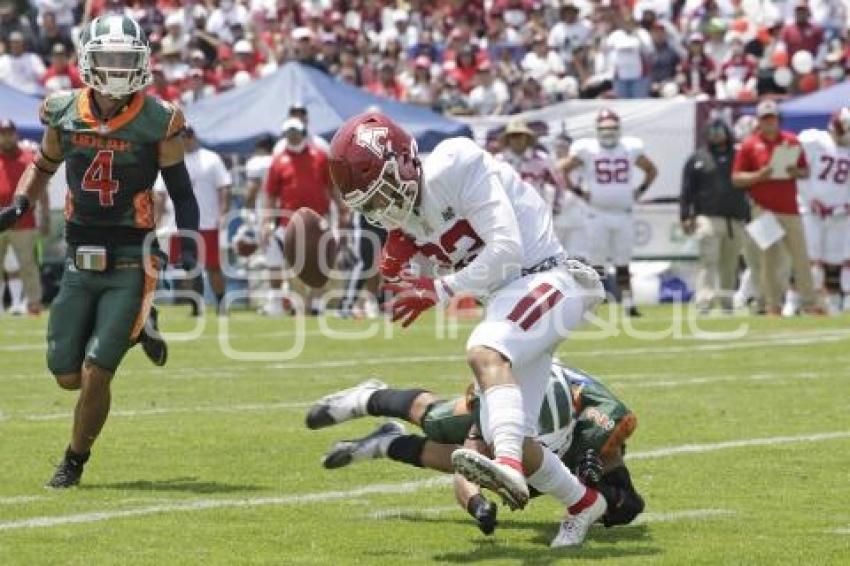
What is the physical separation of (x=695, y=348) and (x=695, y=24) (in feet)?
37.0

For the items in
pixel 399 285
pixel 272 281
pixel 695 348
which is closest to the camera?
pixel 399 285

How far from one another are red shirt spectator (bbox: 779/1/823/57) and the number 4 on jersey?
1639 centimetres

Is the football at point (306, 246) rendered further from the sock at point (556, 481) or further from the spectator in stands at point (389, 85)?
the spectator in stands at point (389, 85)

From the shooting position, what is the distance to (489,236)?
580 cm

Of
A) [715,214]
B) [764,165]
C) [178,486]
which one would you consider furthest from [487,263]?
[715,214]

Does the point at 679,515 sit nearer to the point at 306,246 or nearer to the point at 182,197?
the point at 306,246

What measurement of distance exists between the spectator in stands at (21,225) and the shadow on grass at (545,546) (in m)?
10.4

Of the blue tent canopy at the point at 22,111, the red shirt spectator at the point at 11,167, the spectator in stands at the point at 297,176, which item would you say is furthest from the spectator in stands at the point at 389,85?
the red shirt spectator at the point at 11,167

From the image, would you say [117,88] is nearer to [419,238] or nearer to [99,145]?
[99,145]

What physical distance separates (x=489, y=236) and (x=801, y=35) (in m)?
17.7

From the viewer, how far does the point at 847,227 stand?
17500 millimetres

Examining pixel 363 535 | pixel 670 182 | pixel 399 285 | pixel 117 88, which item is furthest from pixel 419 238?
pixel 670 182

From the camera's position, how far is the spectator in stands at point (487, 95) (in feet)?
74.3

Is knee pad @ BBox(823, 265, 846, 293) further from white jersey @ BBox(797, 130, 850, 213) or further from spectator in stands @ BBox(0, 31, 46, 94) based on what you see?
spectator in stands @ BBox(0, 31, 46, 94)
